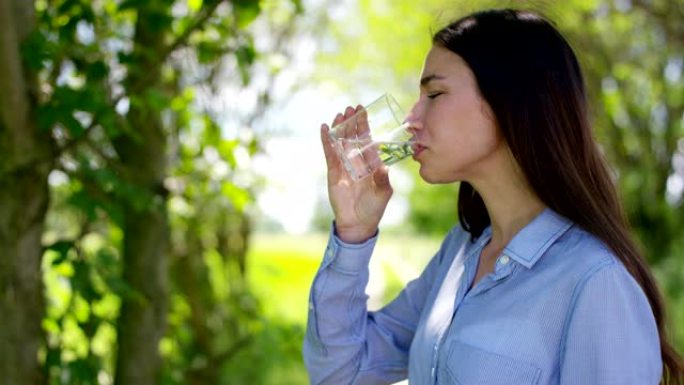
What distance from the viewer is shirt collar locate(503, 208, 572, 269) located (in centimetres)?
181

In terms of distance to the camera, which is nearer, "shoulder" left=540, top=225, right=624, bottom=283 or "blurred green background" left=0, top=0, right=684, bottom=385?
"shoulder" left=540, top=225, right=624, bottom=283

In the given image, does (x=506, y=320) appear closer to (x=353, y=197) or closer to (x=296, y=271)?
(x=353, y=197)

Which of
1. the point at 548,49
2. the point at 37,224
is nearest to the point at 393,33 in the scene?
the point at 37,224

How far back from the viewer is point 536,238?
5.98ft

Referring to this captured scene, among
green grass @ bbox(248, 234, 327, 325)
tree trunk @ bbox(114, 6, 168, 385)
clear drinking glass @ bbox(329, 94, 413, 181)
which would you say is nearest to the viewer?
clear drinking glass @ bbox(329, 94, 413, 181)

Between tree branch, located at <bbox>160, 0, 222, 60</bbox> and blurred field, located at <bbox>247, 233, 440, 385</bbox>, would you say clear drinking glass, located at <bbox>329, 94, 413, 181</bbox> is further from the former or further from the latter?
tree branch, located at <bbox>160, 0, 222, 60</bbox>

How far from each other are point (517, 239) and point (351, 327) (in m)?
0.47

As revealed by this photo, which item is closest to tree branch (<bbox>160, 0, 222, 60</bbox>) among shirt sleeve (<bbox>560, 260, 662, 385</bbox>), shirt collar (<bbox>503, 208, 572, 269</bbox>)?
shirt collar (<bbox>503, 208, 572, 269</bbox>)

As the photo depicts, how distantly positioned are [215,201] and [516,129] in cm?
283

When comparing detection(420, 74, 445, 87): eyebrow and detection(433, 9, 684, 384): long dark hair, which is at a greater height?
detection(420, 74, 445, 87): eyebrow

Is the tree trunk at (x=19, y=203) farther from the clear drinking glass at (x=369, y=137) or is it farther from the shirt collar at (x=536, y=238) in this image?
the shirt collar at (x=536, y=238)

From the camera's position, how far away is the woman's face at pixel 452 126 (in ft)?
6.07

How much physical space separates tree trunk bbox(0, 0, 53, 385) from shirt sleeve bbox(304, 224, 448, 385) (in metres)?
0.98

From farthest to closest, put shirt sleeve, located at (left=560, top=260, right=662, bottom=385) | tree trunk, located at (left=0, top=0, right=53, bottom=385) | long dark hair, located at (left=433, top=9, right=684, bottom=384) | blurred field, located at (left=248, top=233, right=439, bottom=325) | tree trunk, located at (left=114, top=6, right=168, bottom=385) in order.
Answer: blurred field, located at (left=248, top=233, right=439, bottom=325)
tree trunk, located at (left=114, top=6, right=168, bottom=385)
tree trunk, located at (left=0, top=0, right=53, bottom=385)
long dark hair, located at (left=433, top=9, right=684, bottom=384)
shirt sleeve, located at (left=560, top=260, right=662, bottom=385)
